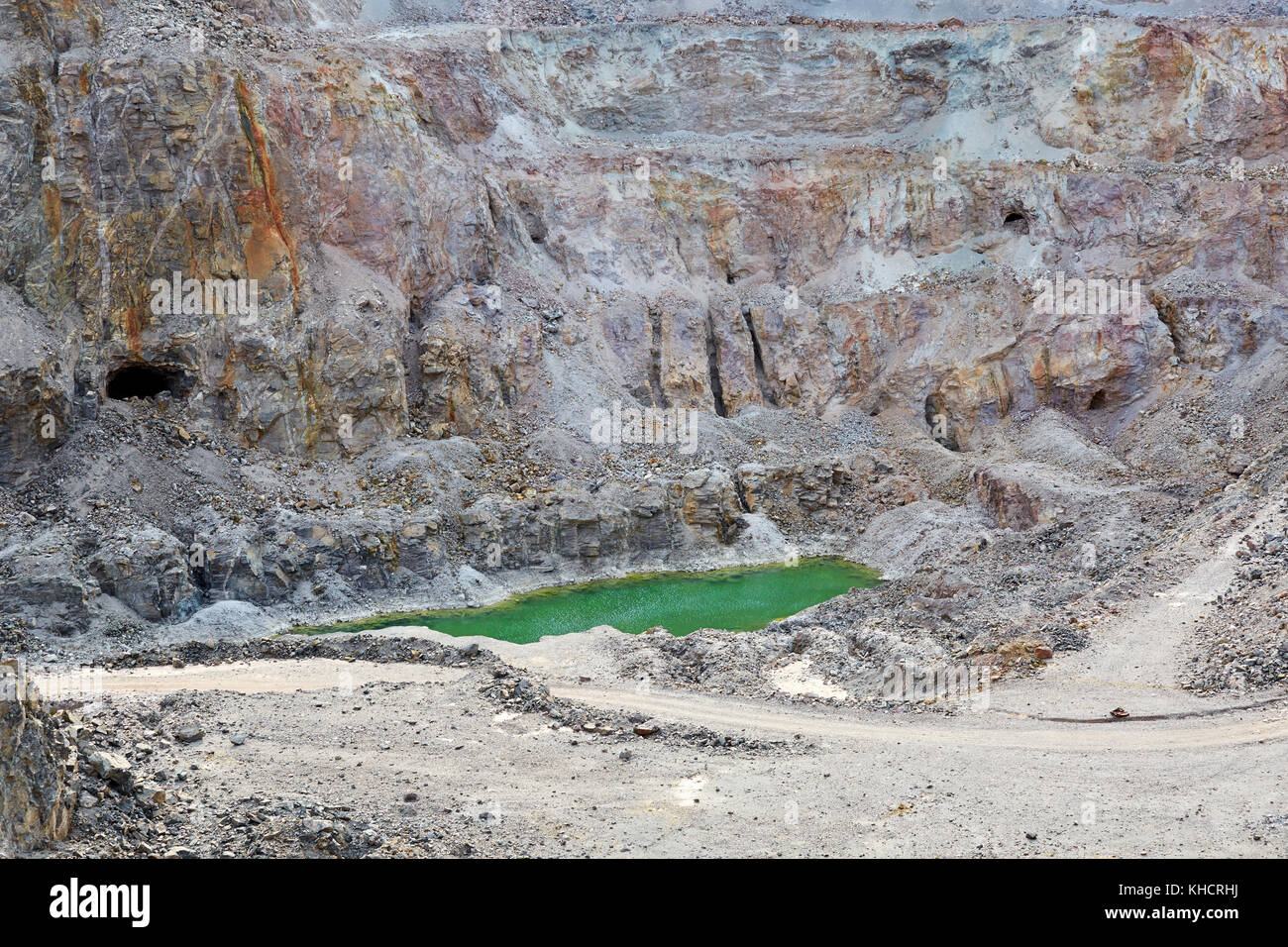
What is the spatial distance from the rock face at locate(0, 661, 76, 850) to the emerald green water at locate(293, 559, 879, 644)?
16.4 m

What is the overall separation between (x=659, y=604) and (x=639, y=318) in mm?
14499

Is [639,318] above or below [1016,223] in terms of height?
below

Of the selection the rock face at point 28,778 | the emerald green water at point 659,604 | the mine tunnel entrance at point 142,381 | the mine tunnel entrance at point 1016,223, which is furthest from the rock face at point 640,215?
the rock face at point 28,778

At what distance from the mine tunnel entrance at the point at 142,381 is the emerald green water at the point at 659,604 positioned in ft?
32.9

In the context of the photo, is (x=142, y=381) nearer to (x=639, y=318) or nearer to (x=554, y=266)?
(x=554, y=266)

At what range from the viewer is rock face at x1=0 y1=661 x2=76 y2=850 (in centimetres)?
1061

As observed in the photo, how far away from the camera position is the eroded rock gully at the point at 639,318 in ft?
93.4

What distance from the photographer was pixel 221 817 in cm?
1296

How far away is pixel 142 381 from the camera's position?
35.5 meters

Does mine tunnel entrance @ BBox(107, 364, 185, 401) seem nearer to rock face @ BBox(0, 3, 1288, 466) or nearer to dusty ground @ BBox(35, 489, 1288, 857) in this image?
rock face @ BBox(0, 3, 1288, 466)

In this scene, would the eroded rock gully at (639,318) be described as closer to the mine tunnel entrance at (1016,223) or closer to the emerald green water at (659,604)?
the mine tunnel entrance at (1016,223)

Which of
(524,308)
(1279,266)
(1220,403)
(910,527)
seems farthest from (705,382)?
(1279,266)

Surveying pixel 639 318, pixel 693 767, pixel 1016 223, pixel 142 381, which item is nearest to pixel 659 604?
pixel 639 318

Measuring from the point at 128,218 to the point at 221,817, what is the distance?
25.8 meters
